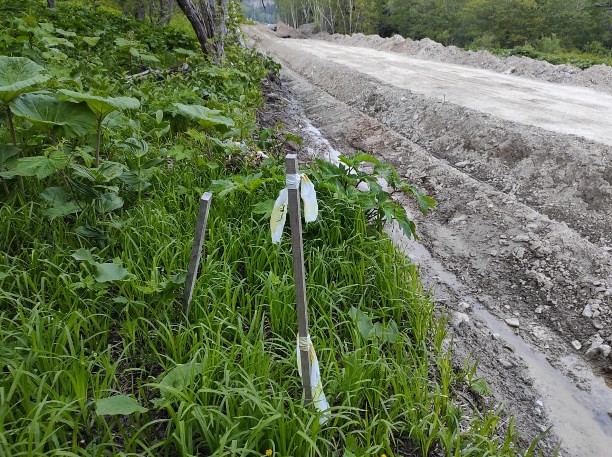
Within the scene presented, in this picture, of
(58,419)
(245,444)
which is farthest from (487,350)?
(58,419)

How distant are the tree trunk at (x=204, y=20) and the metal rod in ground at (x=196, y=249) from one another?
714 cm

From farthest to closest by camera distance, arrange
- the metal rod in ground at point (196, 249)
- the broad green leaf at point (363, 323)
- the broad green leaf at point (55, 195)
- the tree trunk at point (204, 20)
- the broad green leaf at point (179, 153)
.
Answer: the tree trunk at point (204, 20) → the broad green leaf at point (179, 153) → the broad green leaf at point (55, 195) → the broad green leaf at point (363, 323) → the metal rod in ground at point (196, 249)

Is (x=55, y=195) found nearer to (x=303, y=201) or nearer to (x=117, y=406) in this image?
(x=117, y=406)

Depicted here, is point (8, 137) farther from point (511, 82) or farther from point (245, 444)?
point (511, 82)

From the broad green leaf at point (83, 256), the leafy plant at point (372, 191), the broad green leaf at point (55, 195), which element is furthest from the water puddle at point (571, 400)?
the broad green leaf at point (55, 195)

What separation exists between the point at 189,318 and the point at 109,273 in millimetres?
470

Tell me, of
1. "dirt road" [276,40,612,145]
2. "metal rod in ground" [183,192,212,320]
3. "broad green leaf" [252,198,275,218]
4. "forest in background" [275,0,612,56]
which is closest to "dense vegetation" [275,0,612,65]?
"forest in background" [275,0,612,56]

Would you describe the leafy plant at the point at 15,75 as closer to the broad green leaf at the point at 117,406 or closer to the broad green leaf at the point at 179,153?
the broad green leaf at the point at 179,153

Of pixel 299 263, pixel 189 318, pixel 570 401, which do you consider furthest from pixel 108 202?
pixel 570 401

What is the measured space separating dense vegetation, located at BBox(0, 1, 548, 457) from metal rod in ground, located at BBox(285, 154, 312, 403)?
157mm

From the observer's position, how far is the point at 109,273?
2361mm

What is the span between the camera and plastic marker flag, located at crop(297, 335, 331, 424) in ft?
6.11

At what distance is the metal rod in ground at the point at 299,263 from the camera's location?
1712mm

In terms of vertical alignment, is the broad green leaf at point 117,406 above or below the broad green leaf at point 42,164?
below
